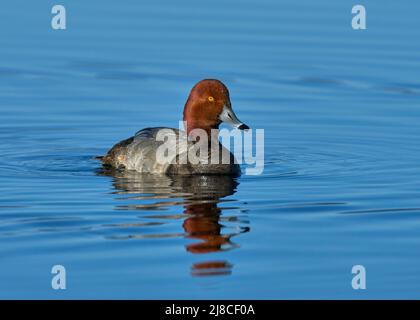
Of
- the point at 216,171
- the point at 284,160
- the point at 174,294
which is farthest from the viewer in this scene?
the point at 284,160

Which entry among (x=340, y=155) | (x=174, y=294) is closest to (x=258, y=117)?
(x=340, y=155)

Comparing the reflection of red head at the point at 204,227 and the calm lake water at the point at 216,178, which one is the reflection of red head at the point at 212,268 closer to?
the calm lake water at the point at 216,178

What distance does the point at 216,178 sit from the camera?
13055 millimetres

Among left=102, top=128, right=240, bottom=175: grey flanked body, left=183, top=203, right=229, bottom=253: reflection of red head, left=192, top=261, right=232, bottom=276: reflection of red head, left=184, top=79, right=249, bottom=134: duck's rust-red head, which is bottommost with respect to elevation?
left=192, top=261, right=232, bottom=276: reflection of red head

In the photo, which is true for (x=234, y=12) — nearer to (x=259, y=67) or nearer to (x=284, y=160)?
(x=259, y=67)

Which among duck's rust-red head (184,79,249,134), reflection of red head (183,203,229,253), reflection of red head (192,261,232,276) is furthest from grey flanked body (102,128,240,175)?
reflection of red head (192,261,232,276)

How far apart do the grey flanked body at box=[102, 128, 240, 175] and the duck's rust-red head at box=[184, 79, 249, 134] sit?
0.86ft

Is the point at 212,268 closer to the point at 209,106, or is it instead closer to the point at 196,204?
the point at 196,204

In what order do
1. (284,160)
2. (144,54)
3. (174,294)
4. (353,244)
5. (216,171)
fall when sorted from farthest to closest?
(144,54) → (284,160) → (216,171) → (353,244) → (174,294)

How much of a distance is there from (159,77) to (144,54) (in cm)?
160

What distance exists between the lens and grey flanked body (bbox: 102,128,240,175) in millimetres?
13195

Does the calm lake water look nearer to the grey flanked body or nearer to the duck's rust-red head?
the grey flanked body

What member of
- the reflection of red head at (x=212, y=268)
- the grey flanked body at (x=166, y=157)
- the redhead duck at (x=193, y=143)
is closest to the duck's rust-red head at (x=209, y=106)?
the redhead duck at (x=193, y=143)

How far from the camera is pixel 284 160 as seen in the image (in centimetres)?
1423
